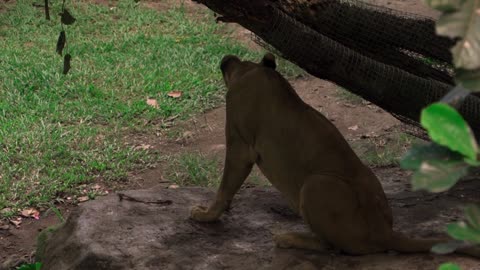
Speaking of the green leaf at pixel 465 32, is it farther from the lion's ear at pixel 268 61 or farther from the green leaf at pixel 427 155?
the lion's ear at pixel 268 61

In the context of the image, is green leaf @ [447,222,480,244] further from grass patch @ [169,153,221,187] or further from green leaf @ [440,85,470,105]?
grass patch @ [169,153,221,187]

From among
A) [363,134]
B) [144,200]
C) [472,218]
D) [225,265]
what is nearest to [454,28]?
[472,218]

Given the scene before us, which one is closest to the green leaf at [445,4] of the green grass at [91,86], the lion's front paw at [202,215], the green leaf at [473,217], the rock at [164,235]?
the green leaf at [473,217]

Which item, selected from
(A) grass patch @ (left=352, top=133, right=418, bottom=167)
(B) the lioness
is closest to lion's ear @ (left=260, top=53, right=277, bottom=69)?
(B) the lioness

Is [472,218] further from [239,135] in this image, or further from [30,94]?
[30,94]

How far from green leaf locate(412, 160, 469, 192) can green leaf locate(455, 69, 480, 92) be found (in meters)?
0.13

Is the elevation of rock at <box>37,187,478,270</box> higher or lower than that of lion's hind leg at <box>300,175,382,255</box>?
lower

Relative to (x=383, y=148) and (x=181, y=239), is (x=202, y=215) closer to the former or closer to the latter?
(x=181, y=239)

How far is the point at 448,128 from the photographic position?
3.43 feet

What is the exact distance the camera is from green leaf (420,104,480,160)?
3.40 feet

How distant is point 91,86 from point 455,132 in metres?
6.30

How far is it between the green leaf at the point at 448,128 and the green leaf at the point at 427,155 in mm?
96

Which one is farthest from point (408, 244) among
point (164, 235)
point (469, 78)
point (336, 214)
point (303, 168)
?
point (469, 78)

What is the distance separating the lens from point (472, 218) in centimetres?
111
